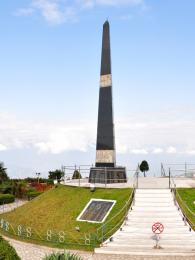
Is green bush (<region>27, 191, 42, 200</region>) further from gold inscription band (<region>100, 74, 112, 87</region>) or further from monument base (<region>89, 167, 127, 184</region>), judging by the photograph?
gold inscription band (<region>100, 74, 112, 87</region>)

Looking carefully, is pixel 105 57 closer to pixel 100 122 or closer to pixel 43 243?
pixel 100 122

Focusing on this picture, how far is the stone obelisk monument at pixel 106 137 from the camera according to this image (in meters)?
37.4

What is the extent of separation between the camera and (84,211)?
29625 millimetres

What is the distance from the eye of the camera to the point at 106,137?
3800 centimetres

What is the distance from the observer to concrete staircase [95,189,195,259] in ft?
76.1

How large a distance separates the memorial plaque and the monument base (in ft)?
20.2

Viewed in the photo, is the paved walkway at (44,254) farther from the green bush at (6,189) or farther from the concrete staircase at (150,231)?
the green bush at (6,189)

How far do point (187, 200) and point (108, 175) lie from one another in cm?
921

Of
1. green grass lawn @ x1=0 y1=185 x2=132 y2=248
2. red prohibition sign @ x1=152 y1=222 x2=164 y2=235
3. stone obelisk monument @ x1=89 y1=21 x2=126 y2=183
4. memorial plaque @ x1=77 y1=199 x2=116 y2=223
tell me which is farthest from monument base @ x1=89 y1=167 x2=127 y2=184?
red prohibition sign @ x1=152 y1=222 x2=164 y2=235

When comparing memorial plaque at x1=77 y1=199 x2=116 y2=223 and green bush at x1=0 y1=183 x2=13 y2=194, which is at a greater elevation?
green bush at x1=0 y1=183 x2=13 y2=194

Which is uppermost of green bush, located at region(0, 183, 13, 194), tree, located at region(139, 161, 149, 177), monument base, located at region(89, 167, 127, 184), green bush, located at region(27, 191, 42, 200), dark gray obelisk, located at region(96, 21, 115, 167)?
dark gray obelisk, located at region(96, 21, 115, 167)

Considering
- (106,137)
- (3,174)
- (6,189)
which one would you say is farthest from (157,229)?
(3,174)

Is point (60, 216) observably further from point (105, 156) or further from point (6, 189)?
point (6, 189)

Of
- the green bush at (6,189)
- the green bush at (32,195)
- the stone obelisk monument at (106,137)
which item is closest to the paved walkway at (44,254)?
the stone obelisk monument at (106,137)
